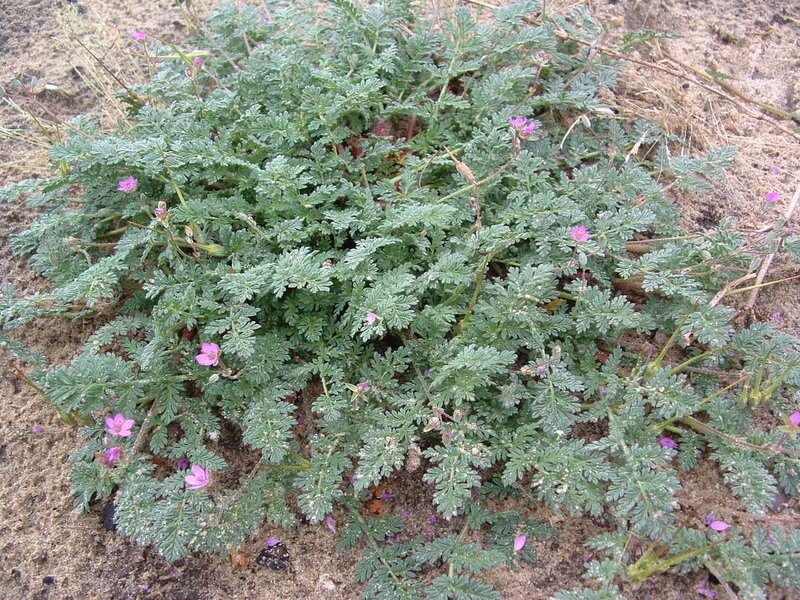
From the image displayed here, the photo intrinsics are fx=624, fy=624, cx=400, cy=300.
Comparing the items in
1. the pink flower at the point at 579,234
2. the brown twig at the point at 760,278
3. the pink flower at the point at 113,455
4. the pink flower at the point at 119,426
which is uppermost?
the pink flower at the point at 579,234

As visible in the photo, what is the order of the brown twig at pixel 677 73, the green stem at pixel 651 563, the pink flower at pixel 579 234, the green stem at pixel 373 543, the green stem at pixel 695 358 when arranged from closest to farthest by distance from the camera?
the green stem at pixel 651 563
the green stem at pixel 373 543
the green stem at pixel 695 358
the pink flower at pixel 579 234
the brown twig at pixel 677 73

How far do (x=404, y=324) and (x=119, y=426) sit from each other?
3.04ft

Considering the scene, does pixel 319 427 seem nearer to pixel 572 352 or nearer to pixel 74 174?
pixel 572 352

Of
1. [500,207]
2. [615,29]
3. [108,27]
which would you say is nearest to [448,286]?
[500,207]

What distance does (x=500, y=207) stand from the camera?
2.37m

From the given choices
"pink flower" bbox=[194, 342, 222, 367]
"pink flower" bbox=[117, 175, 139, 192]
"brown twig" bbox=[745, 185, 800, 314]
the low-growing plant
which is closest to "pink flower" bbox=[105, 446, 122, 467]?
the low-growing plant

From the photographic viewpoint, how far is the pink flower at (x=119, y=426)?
190 centimetres

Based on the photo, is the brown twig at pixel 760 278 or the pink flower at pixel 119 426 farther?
the brown twig at pixel 760 278

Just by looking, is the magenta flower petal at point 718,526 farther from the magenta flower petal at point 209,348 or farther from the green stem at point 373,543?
the magenta flower petal at point 209,348

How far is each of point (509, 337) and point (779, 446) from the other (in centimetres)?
85

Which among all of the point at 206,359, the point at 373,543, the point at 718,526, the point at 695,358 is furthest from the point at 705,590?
the point at 206,359

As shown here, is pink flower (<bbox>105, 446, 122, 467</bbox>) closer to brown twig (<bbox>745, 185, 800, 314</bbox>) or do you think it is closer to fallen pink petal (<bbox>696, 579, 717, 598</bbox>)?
fallen pink petal (<bbox>696, 579, 717, 598</bbox>)

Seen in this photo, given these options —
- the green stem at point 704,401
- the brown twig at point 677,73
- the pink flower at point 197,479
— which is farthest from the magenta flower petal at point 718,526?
the brown twig at point 677,73

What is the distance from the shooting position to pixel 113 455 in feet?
6.11
